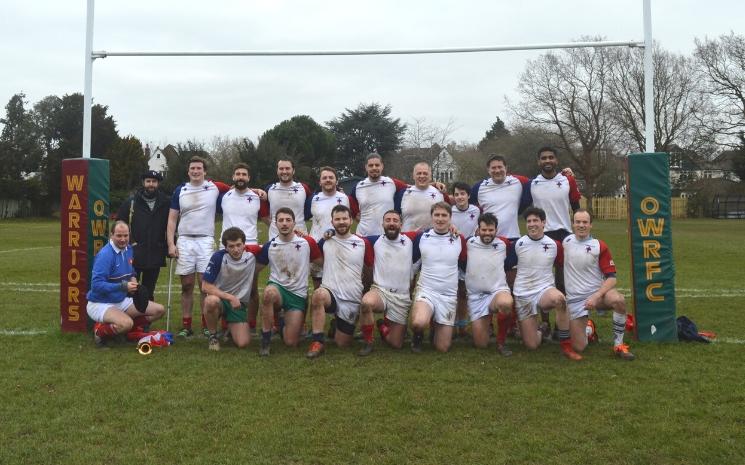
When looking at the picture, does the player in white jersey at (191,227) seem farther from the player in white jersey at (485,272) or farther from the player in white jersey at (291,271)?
the player in white jersey at (485,272)

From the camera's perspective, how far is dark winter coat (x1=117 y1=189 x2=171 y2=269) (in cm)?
668

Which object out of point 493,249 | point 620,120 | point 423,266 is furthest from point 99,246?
point 620,120

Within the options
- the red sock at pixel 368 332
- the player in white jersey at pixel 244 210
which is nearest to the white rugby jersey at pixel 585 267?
the red sock at pixel 368 332

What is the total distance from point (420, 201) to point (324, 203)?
38.9 inches

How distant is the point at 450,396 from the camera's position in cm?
438

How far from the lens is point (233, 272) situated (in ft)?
19.2

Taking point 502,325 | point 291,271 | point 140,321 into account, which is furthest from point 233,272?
point 502,325

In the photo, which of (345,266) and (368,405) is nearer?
(368,405)

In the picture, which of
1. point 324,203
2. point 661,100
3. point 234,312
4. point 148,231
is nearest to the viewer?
point 234,312

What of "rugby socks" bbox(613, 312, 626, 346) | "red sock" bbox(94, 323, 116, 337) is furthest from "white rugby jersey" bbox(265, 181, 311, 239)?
"rugby socks" bbox(613, 312, 626, 346)

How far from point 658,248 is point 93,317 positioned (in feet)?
17.8

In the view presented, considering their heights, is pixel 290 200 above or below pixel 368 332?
above

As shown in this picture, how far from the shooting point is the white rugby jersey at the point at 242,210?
645 cm

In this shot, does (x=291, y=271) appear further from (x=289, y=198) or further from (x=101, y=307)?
(x=101, y=307)
